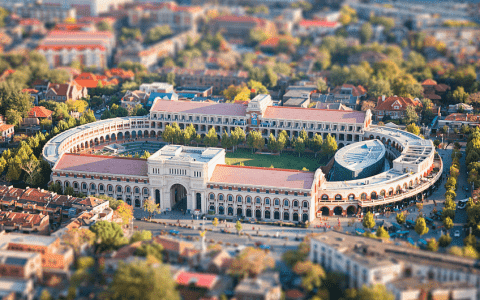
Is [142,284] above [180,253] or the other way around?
above

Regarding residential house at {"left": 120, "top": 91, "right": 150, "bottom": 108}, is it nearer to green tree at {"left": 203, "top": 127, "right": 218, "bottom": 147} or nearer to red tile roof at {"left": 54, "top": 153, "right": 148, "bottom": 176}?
green tree at {"left": 203, "top": 127, "right": 218, "bottom": 147}

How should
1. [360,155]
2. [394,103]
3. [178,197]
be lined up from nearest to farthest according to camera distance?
[178,197], [360,155], [394,103]

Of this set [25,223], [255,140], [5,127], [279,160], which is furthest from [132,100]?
[25,223]

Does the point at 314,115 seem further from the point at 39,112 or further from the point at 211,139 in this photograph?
the point at 39,112

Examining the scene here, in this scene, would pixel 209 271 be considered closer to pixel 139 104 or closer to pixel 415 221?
pixel 415 221

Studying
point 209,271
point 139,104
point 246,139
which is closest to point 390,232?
point 209,271

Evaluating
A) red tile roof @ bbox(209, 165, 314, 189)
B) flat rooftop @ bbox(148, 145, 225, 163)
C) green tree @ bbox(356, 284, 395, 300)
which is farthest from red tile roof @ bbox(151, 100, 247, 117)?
green tree @ bbox(356, 284, 395, 300)

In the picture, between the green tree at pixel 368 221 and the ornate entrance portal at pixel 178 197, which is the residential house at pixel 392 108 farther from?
the green tree at pixel 368 221
